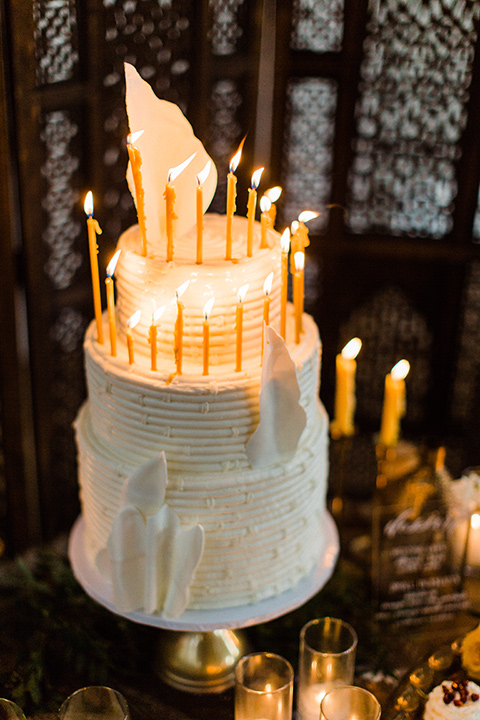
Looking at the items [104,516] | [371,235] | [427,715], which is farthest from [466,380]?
[104,516]

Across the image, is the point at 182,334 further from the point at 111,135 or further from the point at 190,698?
the point at 190,698

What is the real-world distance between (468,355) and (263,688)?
5.91 feet

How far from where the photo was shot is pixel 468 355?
3.71 metres

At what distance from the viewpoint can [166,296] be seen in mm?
2527

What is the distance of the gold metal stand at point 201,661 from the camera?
2.98 m

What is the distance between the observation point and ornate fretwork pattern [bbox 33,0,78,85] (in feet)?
9.43

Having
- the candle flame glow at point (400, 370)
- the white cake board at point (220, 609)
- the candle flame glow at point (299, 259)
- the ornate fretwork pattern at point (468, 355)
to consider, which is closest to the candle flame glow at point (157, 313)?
the candle flame glow at point (299, 259)

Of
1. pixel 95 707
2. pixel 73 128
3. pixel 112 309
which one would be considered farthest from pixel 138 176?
pixel 95 707

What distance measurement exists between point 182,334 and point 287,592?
99 cm

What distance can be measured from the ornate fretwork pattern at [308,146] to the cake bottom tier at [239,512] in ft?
3.68

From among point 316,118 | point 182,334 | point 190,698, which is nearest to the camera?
point 182,334

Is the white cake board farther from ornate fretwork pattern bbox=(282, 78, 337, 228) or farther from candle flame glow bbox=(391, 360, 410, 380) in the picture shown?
ornate fretwork pattern bbox=(282, 78, 337, 228)

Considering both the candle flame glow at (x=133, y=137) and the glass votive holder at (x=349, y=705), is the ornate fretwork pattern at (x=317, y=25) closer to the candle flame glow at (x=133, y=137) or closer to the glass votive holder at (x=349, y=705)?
the candle flame glow at (x=133, y=137)

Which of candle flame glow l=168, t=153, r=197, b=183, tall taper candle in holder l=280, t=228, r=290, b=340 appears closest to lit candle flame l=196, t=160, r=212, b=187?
candle flame glow l=168, t=153, r=197, b=183
